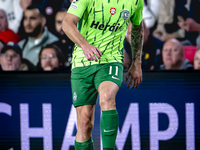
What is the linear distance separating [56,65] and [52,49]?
0.19 m

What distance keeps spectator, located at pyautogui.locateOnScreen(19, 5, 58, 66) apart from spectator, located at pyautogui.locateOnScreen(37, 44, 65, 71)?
0.17 ft

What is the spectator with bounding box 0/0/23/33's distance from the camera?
280 centimetres

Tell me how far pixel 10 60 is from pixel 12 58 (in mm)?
33

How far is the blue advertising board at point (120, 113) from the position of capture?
8.81ft

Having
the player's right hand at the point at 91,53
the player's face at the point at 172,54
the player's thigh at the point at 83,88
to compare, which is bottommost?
the player's thigh at the point at 83,88

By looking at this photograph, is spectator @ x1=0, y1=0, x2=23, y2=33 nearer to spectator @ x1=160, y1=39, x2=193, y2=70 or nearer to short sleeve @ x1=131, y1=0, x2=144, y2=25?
A: short sleeve @ x1=131, y1=0, x2=144, y2=25

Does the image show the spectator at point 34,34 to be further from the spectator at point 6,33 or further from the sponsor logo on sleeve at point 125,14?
the sponsor logo on sleeve at point 125,14

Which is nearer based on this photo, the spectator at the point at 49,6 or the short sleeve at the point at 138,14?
the short sleeve at the point at 138,14

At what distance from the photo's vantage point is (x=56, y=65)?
2.82 meters

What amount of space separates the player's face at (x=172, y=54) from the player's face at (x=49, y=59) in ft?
4.17

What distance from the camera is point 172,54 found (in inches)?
110

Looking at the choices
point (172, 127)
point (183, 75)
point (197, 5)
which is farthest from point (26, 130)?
point (197, 5)

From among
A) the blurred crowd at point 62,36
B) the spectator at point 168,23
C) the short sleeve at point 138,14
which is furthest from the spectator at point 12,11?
the spectator at point 168,23

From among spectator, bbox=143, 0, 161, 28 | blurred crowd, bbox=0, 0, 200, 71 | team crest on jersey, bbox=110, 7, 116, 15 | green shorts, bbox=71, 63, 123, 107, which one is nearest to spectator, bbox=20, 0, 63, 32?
blurred crowd, bbox=0, 0, 200, 71
